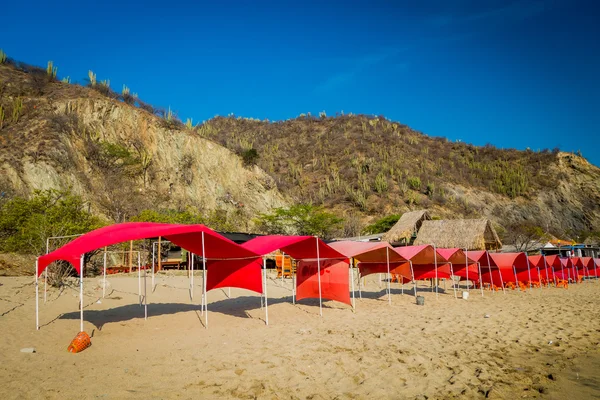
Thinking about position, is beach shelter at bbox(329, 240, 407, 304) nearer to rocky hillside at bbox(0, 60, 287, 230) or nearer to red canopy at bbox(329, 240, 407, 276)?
red canopy at bbox(329, 240, 407, 276)

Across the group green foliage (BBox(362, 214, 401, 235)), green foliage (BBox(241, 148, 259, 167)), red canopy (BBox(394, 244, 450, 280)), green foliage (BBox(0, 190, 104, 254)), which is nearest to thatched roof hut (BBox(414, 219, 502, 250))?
red canopy (BBox(394, 244, 450, 280))

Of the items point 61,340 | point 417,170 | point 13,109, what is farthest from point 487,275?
point 417,170

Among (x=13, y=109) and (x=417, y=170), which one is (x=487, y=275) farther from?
(x=417, y=170)

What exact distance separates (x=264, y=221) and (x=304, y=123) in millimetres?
41761

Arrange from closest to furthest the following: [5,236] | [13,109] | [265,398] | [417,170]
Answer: [265,398], [5,236], [13,109], [417,170]

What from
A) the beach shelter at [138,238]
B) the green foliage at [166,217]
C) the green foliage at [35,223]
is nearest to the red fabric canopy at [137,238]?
the beach shelter at [138,238]

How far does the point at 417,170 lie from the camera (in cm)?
5653

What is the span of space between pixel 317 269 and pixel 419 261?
5508 mm

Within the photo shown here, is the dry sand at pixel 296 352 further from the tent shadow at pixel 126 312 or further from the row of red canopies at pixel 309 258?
the row of red canopies at pixel 309 258

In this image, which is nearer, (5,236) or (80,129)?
(5,236)

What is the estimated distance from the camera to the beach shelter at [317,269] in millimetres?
10898

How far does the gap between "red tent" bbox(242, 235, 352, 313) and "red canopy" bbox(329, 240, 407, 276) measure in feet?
1.64

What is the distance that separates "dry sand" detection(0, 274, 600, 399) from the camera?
4844 mm

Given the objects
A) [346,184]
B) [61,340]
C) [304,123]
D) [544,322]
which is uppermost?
[304,123]
